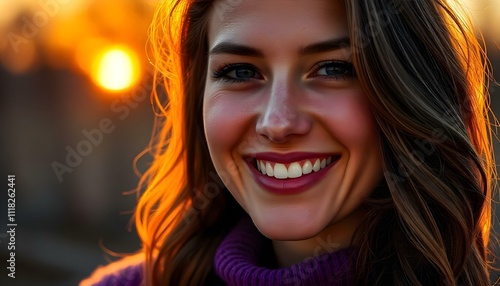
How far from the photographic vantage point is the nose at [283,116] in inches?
67.3

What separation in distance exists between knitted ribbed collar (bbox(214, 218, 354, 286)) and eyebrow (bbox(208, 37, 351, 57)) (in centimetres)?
51

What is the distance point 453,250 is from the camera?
5.83 feet

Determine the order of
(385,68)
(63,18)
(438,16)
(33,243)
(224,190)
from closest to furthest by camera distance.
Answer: (385,68), (438,16), (224,190), (33,243), (63,18)

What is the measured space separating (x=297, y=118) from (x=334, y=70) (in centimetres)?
17

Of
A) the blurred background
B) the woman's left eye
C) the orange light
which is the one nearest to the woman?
the woman's left eye

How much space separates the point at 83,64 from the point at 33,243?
5.99ft

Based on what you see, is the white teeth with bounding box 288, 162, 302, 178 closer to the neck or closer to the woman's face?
the woman's face

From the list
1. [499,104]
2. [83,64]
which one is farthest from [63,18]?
[499,104]

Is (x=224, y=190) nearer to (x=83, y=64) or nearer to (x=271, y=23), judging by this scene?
(x=271, y=23)

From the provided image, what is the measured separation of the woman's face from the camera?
68.5 inches

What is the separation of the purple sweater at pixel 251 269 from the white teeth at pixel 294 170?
232 millimetres

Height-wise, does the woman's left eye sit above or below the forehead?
below
